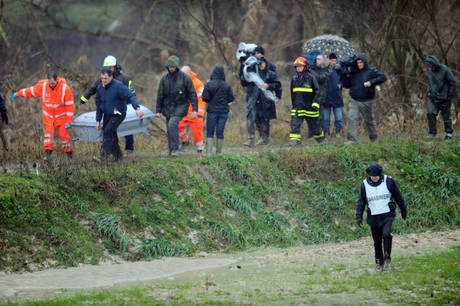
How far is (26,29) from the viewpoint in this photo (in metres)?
34.6

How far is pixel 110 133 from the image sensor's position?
19234 mm

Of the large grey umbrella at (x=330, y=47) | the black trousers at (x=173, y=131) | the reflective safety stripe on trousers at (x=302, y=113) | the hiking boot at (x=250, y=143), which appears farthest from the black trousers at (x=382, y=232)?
→ the large grey umbrella at (x=330, y=47)

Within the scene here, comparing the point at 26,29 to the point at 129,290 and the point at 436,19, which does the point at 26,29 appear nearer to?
the point at 436,19

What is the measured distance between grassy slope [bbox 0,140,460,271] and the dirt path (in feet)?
1.42

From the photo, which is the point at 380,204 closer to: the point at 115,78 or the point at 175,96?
the point at 175,96

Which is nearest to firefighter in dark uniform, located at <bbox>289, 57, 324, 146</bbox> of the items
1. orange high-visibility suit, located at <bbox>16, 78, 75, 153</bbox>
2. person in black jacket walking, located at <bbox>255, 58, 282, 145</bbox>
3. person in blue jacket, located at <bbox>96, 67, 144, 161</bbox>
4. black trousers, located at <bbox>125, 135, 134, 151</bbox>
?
person in black jacket walking, located at <bbox>255, 58, 282, 145</bbox>

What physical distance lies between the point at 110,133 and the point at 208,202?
2.36 meters

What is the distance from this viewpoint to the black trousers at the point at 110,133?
1919cm

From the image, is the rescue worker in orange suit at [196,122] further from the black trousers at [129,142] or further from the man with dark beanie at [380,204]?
the man with dark beanie at [380,204]

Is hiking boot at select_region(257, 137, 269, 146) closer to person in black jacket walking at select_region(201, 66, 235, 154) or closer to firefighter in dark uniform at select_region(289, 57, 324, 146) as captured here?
firefighter in dark uniform at select_region(289, 57, 324, 146)

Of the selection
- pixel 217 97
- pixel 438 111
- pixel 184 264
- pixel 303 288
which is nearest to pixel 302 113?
pixel 217 97

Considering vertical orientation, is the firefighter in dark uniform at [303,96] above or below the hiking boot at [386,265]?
above

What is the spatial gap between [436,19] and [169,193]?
13.7 meters

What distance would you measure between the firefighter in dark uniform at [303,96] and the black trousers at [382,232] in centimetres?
631
